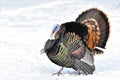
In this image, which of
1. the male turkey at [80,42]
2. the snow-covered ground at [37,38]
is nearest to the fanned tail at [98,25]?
the male turkey at [80,42]

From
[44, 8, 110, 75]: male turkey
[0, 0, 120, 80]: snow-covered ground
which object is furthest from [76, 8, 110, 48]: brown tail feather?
[0, 0, 120, 80]: snow-covered ground

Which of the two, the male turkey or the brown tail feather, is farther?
the brown tail feather

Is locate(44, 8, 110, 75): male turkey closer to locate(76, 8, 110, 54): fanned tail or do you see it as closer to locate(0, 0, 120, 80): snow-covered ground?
locate(76, 8, 110, 54): fanned tail

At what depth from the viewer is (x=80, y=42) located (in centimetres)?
804

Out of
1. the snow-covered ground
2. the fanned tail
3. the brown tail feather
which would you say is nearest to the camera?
the snow-covered ground

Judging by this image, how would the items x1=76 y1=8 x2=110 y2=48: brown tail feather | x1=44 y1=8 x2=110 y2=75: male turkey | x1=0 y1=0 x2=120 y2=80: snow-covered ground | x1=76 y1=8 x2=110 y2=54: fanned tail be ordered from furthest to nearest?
x1=76 y1=8 x2=110 y2=48: brown tail feather, x1=76 y1=8 x2=110 y2=54: fanned tail, x1=0 y1=0 x2=120 y2=80: snow-covered ground, x1=44 y1=8 x2=110 y2=75: male turkey

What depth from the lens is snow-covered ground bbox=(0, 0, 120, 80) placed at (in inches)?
328

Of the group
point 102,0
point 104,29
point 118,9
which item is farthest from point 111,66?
point 102,0

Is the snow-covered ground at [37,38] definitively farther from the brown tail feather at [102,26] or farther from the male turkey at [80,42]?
the brown tail feather at [102,26]

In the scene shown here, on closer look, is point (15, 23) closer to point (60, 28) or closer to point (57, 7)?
point (57, 7)

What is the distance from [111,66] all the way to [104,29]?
66cm

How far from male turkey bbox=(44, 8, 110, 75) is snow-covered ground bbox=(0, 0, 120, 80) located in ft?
0.68

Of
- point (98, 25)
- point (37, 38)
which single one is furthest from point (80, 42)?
point (37, 38)

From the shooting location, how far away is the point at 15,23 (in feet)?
53.0
